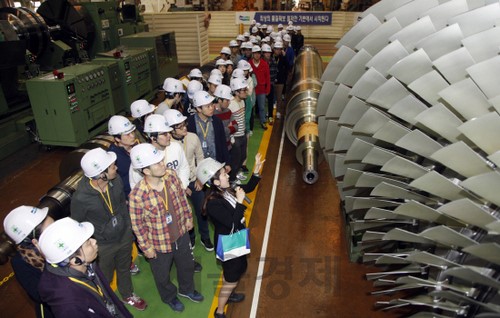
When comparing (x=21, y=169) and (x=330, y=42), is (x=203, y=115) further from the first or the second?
(x=330, y=42)

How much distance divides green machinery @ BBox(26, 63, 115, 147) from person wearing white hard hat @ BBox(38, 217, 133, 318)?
15.4 ft

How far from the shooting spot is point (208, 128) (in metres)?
3.67

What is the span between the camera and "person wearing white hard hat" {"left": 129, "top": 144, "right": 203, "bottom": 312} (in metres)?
2.46

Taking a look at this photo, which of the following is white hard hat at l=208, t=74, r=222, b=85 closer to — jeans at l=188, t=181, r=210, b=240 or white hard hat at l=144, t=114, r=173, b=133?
jeans at l=188, t=181, r=210, b=240

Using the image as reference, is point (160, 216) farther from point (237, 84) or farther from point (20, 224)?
point (237, 84)

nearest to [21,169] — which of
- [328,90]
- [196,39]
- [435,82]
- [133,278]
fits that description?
[133,278]

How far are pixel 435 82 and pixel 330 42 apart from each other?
15637 millimetres

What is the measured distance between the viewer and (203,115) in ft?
11.9

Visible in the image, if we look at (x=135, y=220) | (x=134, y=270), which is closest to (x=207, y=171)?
(x=135, y=220)

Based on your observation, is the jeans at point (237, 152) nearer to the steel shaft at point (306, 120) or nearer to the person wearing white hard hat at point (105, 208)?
the steel shaft at point (306, 120)

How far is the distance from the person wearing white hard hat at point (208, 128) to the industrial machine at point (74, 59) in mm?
3306

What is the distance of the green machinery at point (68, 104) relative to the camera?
5828 mm

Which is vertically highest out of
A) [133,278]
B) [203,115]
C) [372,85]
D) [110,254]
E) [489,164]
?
[372,85]

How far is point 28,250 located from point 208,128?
1999mm
